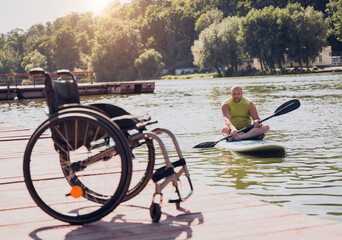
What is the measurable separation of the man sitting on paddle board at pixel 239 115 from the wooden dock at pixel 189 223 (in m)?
5.08

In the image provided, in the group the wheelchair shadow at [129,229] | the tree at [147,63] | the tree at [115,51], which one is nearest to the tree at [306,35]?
the tree at [147,63]

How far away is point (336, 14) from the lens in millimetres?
78500

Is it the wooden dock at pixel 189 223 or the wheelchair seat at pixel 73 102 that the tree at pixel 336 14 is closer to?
the wooden dock at pixel 189 223

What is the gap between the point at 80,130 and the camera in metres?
3.47

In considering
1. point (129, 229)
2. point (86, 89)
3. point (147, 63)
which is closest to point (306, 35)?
point (147, 63)

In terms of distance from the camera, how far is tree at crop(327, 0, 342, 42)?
77.6 meters

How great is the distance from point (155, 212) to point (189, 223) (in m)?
0.26

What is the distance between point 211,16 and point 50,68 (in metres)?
50.1

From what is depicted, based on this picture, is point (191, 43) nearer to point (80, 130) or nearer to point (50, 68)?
point (50, 68)

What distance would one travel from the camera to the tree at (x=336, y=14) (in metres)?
77.6

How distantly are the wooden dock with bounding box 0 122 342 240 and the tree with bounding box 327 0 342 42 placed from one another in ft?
261

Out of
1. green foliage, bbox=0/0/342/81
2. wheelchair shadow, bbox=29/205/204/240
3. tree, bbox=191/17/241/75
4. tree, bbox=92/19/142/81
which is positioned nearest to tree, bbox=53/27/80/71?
green foliage, bbox=0/0/342/81

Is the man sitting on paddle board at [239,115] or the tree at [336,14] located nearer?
the man sitting on paddle board at [239,115]

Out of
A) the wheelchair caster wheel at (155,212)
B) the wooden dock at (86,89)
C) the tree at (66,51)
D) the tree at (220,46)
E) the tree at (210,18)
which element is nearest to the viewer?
the wheelchair caster wheel at (155,212)
